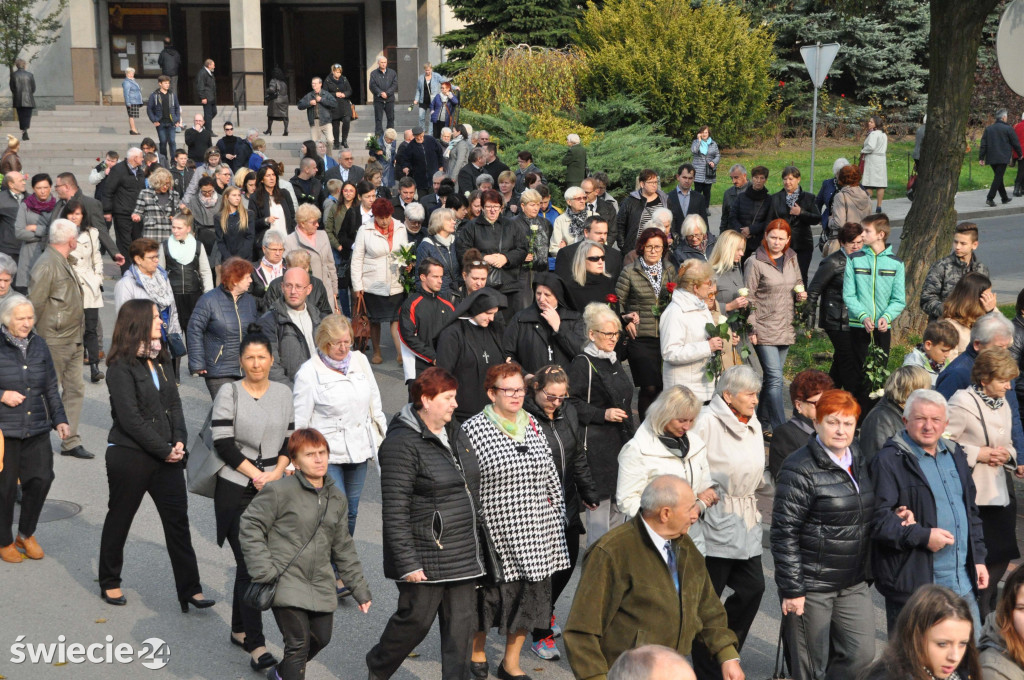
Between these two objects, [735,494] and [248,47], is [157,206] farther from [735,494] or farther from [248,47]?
[248,47]

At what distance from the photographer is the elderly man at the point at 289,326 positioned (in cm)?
887

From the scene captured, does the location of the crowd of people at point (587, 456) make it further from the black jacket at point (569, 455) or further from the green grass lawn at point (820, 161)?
the green grass lawn at point (820, 161)

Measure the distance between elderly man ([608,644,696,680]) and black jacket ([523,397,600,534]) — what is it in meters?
3.24

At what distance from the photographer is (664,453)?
6.45m

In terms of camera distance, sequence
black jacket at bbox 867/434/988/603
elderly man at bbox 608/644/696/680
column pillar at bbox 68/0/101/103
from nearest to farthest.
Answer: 1. elderly man at bbox 608/644/696/680
2. black jacket at bbox 867/434/988/603
3. column pillar at bbox 68/0/101/103

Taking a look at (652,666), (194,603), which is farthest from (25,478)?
(652,666)

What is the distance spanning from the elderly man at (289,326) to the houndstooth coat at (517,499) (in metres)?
2.64

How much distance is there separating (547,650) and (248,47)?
31906 millimetres

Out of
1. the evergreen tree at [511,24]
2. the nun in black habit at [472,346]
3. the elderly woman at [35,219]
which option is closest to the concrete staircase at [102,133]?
the evergreen tree at [511,24]

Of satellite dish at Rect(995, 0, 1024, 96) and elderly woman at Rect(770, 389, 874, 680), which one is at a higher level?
satellite dish at Rect(995, 0, 1024, 96)

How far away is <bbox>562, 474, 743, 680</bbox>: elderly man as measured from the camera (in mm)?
5023

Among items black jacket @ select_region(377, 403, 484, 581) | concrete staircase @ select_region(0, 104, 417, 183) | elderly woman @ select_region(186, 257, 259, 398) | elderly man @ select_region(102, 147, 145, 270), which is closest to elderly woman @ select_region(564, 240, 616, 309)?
elderly woman @ select_region(186, 257, 259, 398)

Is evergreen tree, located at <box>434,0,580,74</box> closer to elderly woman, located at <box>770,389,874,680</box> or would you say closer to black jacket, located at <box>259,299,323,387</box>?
black jacket, located at <box>259,299,323,387</box>

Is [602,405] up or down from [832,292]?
down
